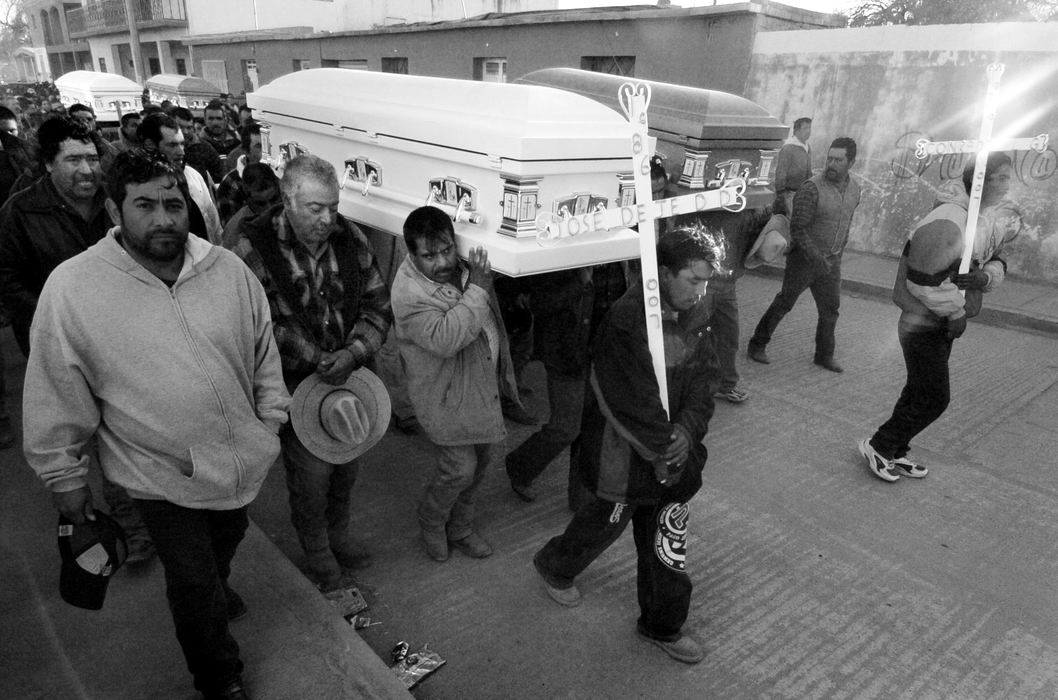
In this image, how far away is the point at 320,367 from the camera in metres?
2.36

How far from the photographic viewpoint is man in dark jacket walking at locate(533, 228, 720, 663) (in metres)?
2.10

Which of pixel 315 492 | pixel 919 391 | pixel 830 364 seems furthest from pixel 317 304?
pixel 830 364

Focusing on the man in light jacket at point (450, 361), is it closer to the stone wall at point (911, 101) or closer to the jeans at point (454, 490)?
the jeans at point (454, 490)

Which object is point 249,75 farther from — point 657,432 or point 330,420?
point 657,432

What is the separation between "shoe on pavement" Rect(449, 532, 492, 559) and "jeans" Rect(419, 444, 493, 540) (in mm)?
24

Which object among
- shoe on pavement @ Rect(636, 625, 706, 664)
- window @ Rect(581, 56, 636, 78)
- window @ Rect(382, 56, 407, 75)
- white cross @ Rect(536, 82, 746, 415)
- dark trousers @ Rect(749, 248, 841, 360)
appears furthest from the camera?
window @ Rect(382, 56, 407, 75)

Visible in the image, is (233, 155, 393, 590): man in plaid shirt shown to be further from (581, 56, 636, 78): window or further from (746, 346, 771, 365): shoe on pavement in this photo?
(581, 56, 636, 78): window

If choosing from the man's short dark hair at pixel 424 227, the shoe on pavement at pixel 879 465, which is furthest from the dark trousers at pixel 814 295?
the man's short dark hair at pixel 424 227

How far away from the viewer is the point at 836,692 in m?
2.29

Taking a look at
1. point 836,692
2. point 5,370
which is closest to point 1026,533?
point 836,692

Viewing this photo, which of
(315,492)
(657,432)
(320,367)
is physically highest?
(320,367)

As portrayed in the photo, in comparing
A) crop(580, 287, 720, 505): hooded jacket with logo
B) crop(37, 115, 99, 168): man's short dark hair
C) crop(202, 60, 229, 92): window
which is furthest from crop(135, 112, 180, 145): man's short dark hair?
crop(202, 60, 229, 92): window

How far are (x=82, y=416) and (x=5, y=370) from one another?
339cm

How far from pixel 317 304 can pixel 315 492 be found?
2.28ft
